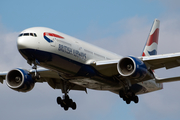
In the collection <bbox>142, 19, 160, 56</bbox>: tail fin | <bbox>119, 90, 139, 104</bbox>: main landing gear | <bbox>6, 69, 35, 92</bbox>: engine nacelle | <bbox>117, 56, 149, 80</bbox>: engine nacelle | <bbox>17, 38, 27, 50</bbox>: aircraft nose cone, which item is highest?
<bbox>142, 19, 160, 56</bbox>: tail fin

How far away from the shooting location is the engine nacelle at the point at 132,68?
34125mm

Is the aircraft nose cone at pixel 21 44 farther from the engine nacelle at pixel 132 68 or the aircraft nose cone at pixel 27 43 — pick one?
the engine nacelle at pixel 132 68

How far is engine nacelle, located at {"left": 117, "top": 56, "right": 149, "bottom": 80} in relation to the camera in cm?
3412

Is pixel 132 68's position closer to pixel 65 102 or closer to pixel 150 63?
pixel 150 63

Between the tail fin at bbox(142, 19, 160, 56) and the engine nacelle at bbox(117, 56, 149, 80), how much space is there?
12682mm

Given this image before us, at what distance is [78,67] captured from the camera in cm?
3484

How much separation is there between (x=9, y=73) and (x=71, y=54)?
8552 mm

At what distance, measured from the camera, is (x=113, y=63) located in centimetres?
3572

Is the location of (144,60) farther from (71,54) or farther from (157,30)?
(157,30)

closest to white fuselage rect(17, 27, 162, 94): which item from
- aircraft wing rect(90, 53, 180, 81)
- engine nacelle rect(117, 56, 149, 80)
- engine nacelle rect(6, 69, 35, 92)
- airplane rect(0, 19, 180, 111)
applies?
airplane rect(0, 19, 180, 111)

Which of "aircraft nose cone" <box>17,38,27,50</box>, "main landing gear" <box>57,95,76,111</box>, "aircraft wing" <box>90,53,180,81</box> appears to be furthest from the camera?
"main landing gear" <box>57,95,76,111</box>

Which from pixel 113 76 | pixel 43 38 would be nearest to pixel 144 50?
pixel 113 76

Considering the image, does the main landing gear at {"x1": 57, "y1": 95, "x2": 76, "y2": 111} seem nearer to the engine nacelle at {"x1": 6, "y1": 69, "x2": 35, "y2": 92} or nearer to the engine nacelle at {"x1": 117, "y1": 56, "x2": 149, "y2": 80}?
the engine nacelle at {"x1": 6, "y1": 69, "x2": 35, "y2": 92}

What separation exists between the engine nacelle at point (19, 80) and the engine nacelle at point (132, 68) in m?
9.81
